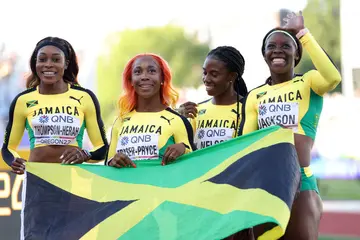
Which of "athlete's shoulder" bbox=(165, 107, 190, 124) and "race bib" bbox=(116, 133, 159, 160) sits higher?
"athlete's shoulder" bbox=(165, 107, 190, 124)

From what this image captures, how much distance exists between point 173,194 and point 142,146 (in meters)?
0.47

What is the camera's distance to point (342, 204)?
1869 centimetres

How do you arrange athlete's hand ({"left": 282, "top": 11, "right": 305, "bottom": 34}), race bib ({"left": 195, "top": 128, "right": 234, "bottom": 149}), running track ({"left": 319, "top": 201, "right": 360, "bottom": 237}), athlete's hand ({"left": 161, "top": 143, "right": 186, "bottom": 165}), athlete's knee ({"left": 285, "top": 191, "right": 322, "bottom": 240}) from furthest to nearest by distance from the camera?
running track ({"left": 319, "top": 201, "right": 360, "bottom": 237}), race bib ({"left": 195, "top": 128, "right": 234, "bottom": 149}), athlete's hand ({"left": 282, "top": 11, "right": 305, "bottom": 34}), athlete's hand ({"left": 161, "top": 143, "right": 186, "bottom": 165}), athlete's knee ({"left": 285, "top": 191, "right": 322, "bottom": 240})

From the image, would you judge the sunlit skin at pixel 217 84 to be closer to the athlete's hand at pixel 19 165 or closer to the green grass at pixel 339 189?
the athlete's hand at pixel 19 165

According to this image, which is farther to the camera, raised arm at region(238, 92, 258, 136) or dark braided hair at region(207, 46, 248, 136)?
dark braided hair at region(207, 46, 248, 136)

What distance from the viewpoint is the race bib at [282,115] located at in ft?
19.0

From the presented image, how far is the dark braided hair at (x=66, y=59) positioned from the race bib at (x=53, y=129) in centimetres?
41

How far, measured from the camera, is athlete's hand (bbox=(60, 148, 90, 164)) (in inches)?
235

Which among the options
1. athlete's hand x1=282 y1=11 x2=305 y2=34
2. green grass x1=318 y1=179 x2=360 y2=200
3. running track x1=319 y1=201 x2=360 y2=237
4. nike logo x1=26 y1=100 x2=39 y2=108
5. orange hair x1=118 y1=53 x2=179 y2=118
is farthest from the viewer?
green grass x1=318 y1=179 x2=360 y2=200

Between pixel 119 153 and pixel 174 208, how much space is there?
1.95 feet

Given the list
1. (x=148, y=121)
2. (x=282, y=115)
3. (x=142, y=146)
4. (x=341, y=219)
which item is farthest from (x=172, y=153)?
(x=341, y=219)

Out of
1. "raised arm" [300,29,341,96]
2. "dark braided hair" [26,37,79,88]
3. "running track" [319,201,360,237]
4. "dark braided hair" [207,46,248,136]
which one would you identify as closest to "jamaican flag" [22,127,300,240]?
"raised arm" [300,29,341,96]

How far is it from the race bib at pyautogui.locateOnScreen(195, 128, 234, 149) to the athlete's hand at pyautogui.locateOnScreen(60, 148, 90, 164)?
3.06 feet

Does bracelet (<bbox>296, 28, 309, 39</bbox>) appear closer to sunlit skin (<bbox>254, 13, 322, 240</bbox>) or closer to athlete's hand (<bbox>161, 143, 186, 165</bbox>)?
sunlit skin (<bbox>254, 13, 322, 240</bbox>)
